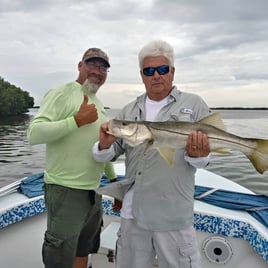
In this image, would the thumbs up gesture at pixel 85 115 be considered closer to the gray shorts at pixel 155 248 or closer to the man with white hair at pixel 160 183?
the man with white hair at pixel 160 183

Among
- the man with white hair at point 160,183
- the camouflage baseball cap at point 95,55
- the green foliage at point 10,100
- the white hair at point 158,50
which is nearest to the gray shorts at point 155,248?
the man with white hair at point 160,183

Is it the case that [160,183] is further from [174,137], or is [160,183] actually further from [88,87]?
[88,87]

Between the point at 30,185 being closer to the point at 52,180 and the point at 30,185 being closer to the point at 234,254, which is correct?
the point at 52,180

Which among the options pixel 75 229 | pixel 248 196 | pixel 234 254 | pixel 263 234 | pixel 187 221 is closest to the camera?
pixel 187 221

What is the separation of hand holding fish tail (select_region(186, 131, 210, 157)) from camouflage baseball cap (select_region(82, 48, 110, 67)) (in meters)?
1.36

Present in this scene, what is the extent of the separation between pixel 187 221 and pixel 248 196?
1841 millimetres

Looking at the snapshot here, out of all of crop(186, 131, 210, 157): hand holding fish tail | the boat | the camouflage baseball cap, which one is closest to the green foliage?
the boat

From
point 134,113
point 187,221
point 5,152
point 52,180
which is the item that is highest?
point 134,113

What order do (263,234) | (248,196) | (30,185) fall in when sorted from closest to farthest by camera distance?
1. (263,234)
2. (248,196)
3. (30,185)

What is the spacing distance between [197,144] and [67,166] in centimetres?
128

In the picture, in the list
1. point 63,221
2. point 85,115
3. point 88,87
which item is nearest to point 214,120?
point 85,115

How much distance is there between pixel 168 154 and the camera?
2.50m

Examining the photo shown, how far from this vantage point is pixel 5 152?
2167 centimetres

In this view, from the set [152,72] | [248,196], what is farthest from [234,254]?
[152,72]
